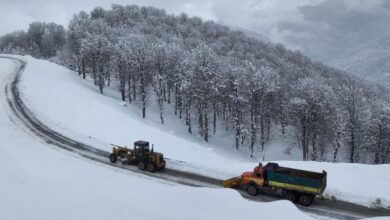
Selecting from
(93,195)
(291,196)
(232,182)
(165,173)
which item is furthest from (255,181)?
(93,195)

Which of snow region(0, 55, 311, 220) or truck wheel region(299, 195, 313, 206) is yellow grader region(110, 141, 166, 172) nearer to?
snow region(0, 55, 311, 220)

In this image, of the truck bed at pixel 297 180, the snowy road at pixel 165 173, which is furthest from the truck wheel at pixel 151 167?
the truck bed at pixel 297 180

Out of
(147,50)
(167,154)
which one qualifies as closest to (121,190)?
(167,154)

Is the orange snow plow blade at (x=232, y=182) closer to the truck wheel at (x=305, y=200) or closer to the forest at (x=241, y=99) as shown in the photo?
the truck wheel at (x=305, y=200)

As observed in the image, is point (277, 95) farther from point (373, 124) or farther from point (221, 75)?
point (373, 124)

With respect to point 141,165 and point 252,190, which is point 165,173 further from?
point 252,190

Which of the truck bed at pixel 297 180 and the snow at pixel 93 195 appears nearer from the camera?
the snow at pixel 93 195

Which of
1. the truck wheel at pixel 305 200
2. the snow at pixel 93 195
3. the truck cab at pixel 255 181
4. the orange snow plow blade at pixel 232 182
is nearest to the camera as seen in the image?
the snow at pixel 93 195
